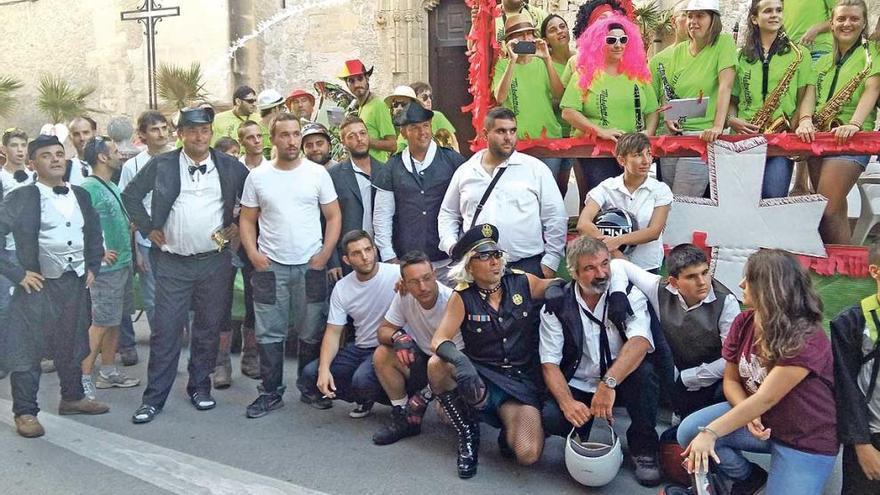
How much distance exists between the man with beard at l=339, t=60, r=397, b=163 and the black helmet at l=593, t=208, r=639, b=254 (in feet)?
7.58

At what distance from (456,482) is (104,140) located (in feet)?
12.0

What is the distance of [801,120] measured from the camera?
14.9 feet

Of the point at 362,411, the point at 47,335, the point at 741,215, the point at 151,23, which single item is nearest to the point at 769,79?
the point at 741,215

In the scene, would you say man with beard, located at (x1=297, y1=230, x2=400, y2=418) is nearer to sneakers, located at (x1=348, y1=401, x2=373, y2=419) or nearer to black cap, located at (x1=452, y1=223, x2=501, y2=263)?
sneakers, located at (x1=348, y1=401, x2=373, y2=419)

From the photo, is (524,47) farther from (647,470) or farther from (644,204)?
(647,470)

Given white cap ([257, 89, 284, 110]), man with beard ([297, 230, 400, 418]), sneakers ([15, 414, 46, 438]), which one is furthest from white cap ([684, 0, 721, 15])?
sneakers ([15, 414, 46, 438])

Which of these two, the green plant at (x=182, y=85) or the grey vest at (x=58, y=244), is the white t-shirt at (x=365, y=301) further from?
the green plant at (x=182, y=85)

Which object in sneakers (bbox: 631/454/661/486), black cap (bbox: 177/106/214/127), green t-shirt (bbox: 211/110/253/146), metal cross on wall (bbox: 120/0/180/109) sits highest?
metal cross on wall (bbox: 120/0/180/109)

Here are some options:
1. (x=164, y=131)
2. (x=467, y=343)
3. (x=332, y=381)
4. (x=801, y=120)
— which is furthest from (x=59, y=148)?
(x=801, y=120)

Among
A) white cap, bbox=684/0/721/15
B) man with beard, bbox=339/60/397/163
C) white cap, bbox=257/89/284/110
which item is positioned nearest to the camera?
white cap, bbox=684/0/721/15

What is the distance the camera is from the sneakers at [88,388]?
4922 mm

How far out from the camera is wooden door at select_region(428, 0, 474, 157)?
11.7 metres

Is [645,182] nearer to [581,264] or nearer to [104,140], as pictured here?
[581,264]

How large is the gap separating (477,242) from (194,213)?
1.87 meters
